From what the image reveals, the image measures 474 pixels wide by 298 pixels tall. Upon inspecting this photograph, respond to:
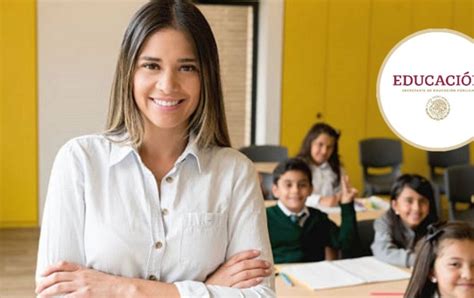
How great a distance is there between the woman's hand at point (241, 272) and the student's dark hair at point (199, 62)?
30 cm

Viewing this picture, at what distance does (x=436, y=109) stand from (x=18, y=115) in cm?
473

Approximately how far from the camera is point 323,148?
5.00 m

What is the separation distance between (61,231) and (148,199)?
8.7 inches

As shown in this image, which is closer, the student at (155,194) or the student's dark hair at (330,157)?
the student at (155,194)

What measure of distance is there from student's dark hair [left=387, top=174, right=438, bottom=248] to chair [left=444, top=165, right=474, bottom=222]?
145 cm

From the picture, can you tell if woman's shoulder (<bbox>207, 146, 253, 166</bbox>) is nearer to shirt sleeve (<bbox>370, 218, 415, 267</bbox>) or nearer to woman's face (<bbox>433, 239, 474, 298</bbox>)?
woman's face (<bbox>433, 239, 474, 298</bbox>)

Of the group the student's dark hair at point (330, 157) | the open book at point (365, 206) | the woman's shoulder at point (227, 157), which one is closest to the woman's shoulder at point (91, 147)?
the woman's shoulder at point (227, 157)

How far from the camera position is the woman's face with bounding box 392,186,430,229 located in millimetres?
3365

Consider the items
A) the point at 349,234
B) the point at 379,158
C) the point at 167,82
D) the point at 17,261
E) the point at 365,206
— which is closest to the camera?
the point at 167,82

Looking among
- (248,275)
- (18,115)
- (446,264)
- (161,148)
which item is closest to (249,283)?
(248,275)

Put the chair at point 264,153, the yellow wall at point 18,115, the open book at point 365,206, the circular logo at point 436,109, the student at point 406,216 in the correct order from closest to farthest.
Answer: the circular logo at point 436,109, the student at point 406,216, the open book at point 365,206, the chair at point 264,153, the yellow wall at point 18,115

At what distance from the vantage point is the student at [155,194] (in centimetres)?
146

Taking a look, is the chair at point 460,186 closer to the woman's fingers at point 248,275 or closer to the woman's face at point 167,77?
the woman's fingers at point 248,275

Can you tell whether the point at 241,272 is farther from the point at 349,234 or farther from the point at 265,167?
the point at 265,167
